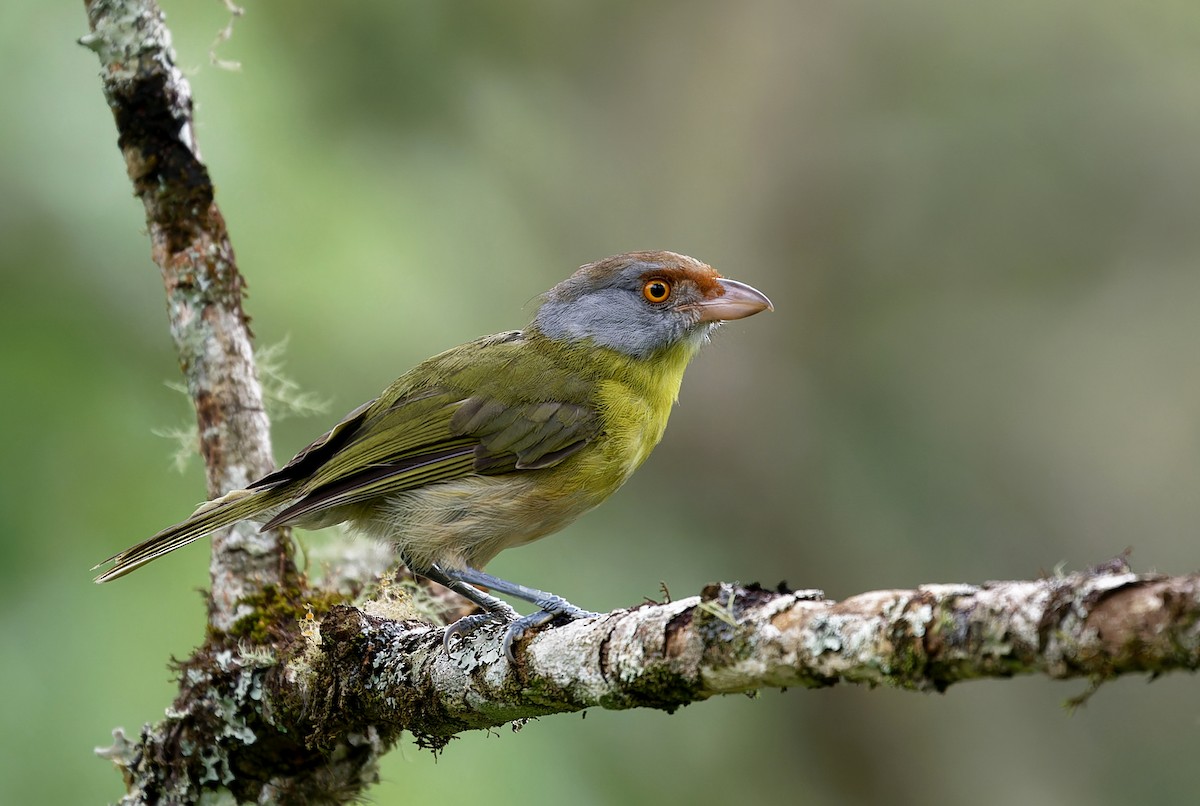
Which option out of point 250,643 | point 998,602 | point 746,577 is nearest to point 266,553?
point 250,643

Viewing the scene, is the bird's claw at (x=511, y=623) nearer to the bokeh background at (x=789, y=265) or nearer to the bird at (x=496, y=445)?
the bird at (x=496, y=445)

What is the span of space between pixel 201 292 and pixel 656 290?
172 cm

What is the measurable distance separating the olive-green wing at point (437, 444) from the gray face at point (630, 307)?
488 millimetres

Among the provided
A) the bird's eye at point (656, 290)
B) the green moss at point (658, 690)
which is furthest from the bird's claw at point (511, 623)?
the bird's eye at point (656, 290)

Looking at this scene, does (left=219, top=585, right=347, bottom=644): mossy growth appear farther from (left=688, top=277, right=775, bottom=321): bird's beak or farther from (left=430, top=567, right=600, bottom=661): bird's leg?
(left=688, top=277, right=775, bottom=321): bird's beak

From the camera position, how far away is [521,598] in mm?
3631

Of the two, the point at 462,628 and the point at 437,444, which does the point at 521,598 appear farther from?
the point at 437,444

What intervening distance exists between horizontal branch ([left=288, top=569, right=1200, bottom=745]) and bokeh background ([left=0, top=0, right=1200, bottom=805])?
1940 millimetres

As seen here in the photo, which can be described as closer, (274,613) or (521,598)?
(521,598)

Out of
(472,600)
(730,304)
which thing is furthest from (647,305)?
(472,600)

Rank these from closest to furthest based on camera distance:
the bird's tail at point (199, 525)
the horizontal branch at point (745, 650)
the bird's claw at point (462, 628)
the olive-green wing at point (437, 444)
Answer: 1. the horizontal branch at point (745, 650)
2. the bird's claw at point (462, 628)
3. the bird's tail at point (199, 525)
4. the olive-green wing at point (437, 444)

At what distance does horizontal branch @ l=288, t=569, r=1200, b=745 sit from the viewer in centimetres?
170

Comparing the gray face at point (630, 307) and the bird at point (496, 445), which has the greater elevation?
the gray face at point (630, 307)

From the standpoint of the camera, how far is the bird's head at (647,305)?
4.47m
